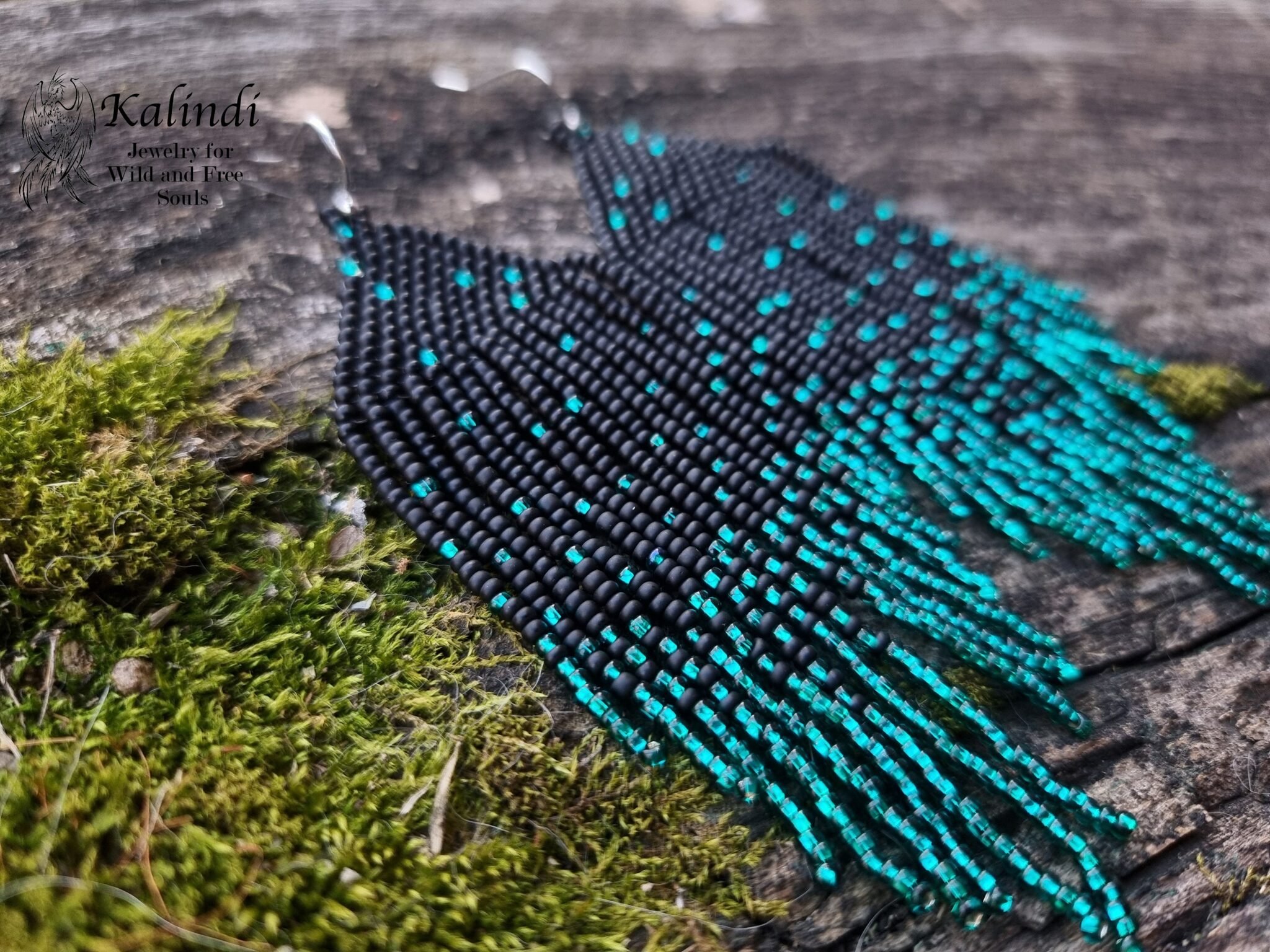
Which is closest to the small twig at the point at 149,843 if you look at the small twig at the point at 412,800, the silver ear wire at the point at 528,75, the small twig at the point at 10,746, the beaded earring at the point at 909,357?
the small twig at the point at 10,746

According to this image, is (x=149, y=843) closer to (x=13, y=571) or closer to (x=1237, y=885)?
(x=13, y=571)

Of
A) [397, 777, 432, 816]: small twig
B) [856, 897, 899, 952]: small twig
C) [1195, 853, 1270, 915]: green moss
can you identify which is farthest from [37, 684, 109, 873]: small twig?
[1195, 853, 1270, 915]: green moss

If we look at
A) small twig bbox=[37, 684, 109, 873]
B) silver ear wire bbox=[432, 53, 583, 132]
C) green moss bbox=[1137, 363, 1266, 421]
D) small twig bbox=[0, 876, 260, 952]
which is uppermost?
silver ear wire bbox=[432, 53, 583, 132]

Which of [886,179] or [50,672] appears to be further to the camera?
[886,179]

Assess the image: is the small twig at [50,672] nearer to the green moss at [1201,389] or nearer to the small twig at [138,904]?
the small twig at [138,904]

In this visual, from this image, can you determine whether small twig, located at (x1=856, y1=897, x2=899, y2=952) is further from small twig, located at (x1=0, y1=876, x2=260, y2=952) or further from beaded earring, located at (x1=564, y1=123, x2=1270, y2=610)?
small twig, located at (x1=0, y1=876, x2=260, y2=952)

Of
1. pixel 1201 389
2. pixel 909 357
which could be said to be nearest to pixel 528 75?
pixel 909 357
